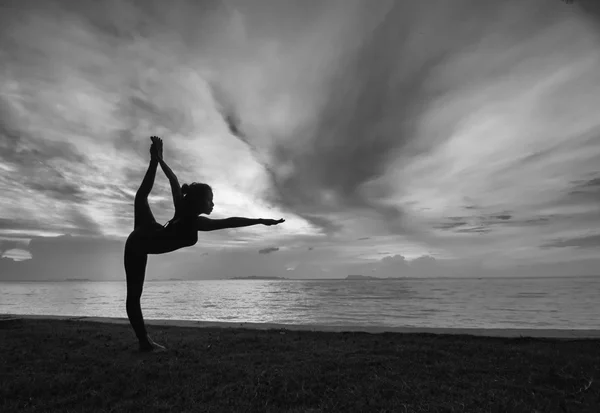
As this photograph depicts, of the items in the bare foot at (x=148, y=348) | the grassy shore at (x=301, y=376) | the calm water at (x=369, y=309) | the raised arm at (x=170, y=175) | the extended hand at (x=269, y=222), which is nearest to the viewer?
the grassy shore at (x=301, y=376)

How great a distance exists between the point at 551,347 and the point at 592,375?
2527 millimetres

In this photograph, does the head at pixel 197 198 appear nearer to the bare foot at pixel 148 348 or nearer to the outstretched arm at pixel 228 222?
the outstretched arm at pixel 228 222

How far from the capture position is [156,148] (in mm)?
7379

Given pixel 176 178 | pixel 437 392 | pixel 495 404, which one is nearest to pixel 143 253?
pixel 176 178

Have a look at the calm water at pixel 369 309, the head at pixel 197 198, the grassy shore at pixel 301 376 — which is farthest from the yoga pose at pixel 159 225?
the calm water at pixel 369 309

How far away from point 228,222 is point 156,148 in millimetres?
2660

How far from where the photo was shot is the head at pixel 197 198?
650 cm

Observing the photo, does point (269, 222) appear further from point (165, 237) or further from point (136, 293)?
point (136, 293)

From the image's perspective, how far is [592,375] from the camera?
5285mm

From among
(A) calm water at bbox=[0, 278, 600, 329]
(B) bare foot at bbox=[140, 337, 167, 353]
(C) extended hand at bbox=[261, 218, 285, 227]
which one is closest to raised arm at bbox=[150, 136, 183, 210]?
(C) extended hand at bbox=[261, 218, 285, 227]

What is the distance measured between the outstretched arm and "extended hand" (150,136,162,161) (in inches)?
75.6

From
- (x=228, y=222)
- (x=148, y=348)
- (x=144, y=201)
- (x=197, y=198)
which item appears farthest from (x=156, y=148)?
(x=148, y=348)

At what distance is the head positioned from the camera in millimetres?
6500

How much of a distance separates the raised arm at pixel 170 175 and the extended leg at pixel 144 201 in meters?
0.21
